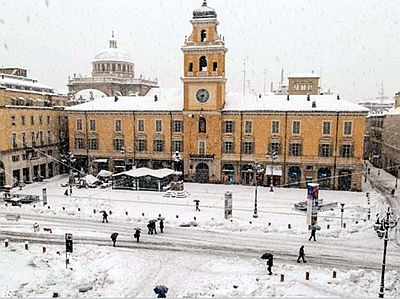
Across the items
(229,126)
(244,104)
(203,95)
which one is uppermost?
(203,95)

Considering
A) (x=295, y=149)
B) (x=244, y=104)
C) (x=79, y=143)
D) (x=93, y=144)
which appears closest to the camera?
(x=295, y=149)

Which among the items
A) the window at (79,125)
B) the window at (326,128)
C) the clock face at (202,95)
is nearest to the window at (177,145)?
the clock face at (202,95)

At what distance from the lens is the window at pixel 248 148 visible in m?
56.0

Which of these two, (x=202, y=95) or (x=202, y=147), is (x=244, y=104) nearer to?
(x=202, y=95)

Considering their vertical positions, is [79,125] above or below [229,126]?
below

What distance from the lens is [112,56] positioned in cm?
9088

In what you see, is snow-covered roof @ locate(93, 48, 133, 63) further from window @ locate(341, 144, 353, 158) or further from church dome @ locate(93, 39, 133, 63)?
window @ locate(341, 144, 353, 158)

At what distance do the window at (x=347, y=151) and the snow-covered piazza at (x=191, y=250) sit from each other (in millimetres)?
6902

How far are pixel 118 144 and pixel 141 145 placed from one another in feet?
11.4

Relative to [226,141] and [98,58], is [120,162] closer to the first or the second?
[226,141]

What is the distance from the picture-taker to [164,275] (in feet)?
86.1

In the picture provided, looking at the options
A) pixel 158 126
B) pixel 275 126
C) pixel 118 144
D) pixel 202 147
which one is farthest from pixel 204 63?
pixel 118 144

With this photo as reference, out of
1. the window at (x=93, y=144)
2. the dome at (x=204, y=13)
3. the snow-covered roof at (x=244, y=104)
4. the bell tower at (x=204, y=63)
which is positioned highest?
the dome at (x=204, y=13)

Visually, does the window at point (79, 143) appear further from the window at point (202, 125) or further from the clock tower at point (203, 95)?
the window at point (202, 125)
